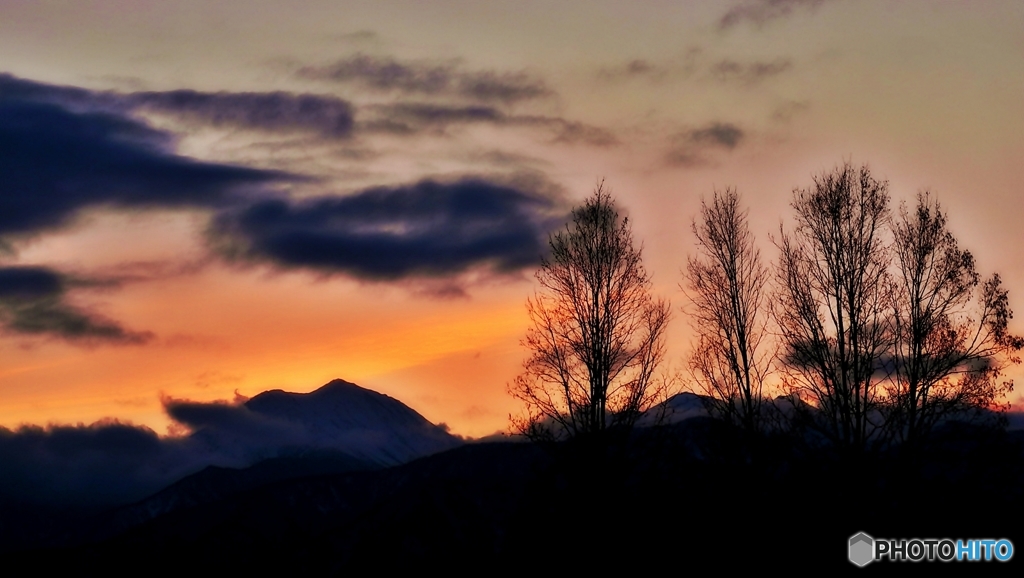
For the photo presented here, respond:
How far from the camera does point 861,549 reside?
35094mm

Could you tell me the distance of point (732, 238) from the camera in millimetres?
41656

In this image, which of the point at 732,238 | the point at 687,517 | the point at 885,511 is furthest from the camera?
the point at 687,517

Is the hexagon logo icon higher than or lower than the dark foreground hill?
lower

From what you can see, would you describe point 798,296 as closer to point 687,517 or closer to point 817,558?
point 817,558

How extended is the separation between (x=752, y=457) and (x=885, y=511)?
5.90 meters

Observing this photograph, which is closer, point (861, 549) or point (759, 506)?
point (861, 549)

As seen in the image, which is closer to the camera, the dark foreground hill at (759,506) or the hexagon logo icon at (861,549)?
A: the hexagon logo icon at (861,549)

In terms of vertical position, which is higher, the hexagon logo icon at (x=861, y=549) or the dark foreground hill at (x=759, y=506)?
the dark foreground hill at (x=759, y=506)

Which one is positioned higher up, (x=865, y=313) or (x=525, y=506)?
(x=865, y=313)

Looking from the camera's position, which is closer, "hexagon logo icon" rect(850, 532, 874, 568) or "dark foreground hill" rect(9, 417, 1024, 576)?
"hexagon logo icon" rect(850, 532, 874, 568)

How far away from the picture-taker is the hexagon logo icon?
34.6 m

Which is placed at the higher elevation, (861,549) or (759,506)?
(759,506)

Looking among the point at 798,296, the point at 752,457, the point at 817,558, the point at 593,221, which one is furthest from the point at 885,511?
the point at 593,221

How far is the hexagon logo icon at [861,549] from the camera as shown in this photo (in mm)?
34594
